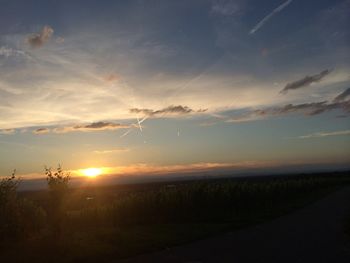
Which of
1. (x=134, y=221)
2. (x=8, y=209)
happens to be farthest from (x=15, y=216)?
(x=134, y=221)

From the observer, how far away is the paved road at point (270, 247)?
43.2ft

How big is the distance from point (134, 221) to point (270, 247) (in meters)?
11.6

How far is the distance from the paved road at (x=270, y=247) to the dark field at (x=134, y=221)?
1047 mm

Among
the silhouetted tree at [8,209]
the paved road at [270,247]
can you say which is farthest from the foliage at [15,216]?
the paved road at [270,247]

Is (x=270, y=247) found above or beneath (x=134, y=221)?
beneath

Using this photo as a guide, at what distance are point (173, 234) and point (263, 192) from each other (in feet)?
60.2

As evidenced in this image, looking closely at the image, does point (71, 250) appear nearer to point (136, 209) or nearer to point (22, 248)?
point (22, 248)

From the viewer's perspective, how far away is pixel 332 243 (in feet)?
52.0

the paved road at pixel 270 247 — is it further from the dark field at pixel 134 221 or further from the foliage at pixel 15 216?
the foliage at pixel 15 216

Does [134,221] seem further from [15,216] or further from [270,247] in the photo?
[270,247]

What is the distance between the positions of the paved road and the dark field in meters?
1.05

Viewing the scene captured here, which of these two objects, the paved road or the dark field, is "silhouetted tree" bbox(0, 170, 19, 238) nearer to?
the dark field

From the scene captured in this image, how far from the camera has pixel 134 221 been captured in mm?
25141

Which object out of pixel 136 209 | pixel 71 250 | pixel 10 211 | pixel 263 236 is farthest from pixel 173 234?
pixel 136 209
